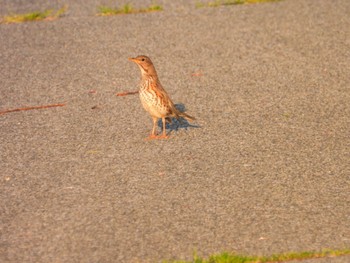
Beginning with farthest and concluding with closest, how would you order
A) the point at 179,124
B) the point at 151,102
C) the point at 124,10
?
the point at 124,10 → the point at 179,124 → the point at 151,102

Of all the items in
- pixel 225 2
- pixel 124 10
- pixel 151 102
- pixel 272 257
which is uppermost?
pixel 225 2

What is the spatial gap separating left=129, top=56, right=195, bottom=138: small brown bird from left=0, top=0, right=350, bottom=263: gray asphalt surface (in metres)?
0.26

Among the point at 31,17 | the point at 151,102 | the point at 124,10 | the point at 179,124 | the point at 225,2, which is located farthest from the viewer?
the point at 225,2

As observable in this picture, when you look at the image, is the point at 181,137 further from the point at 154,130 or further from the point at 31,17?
the point at 31,17

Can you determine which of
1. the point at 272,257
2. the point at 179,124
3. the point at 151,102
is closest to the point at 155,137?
the point at 151,102

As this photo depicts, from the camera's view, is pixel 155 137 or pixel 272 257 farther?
pixel 155 137

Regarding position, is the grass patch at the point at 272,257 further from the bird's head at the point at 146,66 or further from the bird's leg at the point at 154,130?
the bird's head at the point at 146,66

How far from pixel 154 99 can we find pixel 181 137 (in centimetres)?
60

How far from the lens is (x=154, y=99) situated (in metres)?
9.30

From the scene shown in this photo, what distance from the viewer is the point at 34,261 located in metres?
6.57

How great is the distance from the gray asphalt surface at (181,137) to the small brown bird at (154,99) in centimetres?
26

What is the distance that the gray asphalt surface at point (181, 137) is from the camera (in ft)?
22.9

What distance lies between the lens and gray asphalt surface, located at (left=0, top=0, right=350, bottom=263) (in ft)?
22.9

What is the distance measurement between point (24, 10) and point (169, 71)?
460 centimetres
